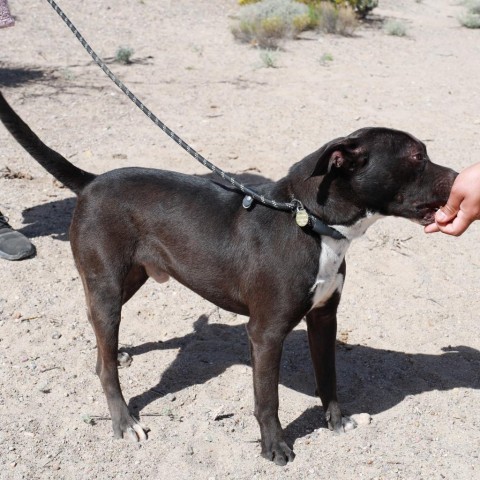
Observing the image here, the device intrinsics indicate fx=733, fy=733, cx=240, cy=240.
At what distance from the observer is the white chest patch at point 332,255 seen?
11.1ft

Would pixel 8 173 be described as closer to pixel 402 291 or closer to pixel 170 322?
pixel 170 322

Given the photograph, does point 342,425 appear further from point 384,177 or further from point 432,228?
point 384,177

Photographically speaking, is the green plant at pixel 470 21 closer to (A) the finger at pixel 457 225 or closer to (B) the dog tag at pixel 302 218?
(A) the finger at pixel 457 225

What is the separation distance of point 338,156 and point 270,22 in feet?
30.4

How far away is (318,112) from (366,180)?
217 inches

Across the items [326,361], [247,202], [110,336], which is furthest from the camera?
[326,361]

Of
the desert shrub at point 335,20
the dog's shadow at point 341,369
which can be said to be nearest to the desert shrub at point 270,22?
the desert shrub at point 335,20

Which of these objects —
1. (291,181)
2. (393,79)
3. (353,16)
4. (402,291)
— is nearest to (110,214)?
(291,181)

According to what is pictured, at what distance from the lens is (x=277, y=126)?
26.7ft

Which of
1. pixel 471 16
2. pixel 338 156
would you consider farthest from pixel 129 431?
pixel 471 16

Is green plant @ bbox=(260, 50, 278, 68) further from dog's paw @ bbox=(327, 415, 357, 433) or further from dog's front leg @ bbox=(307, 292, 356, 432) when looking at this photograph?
dog's paw @ bbox=(327, 415, 357, 433)

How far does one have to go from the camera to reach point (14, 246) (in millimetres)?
5359

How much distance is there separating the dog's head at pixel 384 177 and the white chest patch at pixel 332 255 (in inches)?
2.3

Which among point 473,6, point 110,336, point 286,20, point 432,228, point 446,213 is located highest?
point 446,213
